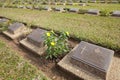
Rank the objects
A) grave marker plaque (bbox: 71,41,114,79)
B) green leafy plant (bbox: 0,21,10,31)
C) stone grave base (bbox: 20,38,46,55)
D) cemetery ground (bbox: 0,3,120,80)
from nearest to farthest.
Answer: grave marker plaque (bbox: 71,41,114,79)
cemetery ground (bbox: 0,3,120,80)
stone grave base (bbox: 20,38,46,55)
green leafy plant (bbox: 0,21,10,31)

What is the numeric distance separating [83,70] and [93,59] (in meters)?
0.31

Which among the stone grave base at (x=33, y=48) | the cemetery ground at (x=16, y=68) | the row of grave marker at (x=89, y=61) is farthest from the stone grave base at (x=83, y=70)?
the stone grave base at (x=33, y=48)

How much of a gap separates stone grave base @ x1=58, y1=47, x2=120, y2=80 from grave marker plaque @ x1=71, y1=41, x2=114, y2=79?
77mm

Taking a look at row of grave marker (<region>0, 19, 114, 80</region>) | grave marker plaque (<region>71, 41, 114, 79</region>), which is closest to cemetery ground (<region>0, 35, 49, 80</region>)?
row of grave marker (<region>0, 19, 114, 80</region>)

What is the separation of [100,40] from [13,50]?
8.66ft

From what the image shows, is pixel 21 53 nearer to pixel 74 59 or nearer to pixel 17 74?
pixel 17 74

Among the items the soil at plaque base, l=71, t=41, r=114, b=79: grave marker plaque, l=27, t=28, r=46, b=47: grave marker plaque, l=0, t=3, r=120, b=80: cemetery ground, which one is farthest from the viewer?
l=27, t=28, r=46, b=47: grave marker plaque

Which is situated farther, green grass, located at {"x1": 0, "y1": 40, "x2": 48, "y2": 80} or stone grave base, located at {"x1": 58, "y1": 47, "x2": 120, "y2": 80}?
green grass, located at {"x1": 0, "y1": 40, "x2": 48, "y2": 80}

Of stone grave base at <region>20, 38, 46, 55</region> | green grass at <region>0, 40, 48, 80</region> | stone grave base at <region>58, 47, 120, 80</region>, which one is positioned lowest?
green grass at <region>0, 40, 48, 80</region>

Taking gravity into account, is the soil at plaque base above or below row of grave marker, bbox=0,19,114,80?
below

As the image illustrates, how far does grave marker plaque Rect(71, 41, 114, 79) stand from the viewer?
245 cm

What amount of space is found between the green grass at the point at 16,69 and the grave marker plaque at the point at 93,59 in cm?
84

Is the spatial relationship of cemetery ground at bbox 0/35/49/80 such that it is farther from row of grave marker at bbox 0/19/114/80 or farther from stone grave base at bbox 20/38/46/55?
row of grave marker at bbox 0/19/114/80

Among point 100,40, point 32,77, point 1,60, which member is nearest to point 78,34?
point 100,40
